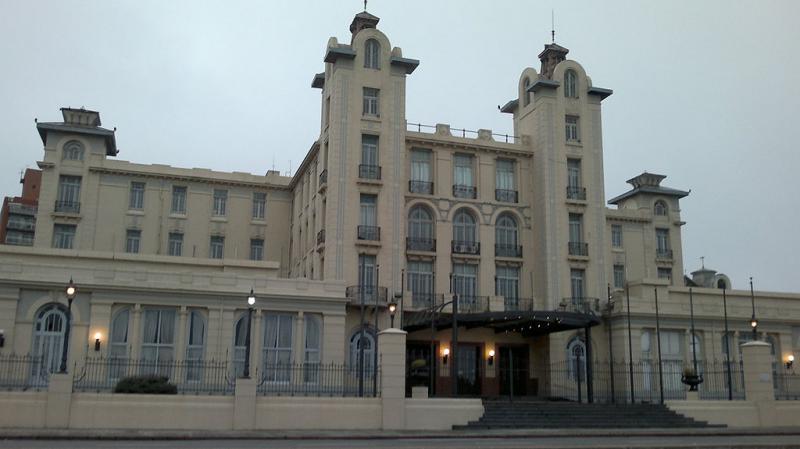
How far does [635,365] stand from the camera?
4025cm

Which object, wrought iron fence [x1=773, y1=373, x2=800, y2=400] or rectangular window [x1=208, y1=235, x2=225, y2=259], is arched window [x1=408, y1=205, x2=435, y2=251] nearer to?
rectangular window [x1=208, y1=235, x2=225, y2=259]

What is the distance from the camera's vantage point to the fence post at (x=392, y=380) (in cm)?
2636

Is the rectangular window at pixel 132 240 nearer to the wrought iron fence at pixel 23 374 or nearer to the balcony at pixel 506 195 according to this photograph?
the wrought iron fence at pixel 23 374

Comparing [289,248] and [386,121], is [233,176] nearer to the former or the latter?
[289,248]

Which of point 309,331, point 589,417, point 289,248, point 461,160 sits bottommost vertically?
point 589,417

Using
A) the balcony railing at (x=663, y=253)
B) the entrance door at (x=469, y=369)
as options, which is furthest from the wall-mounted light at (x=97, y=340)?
the balcony railing at (x=663, y=253)

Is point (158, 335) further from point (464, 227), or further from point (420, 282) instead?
point (464, 227)

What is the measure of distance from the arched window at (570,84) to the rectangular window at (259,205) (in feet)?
66.6

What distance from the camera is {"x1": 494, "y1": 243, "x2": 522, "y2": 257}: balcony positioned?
44.5 m

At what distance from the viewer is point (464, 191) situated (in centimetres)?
4450

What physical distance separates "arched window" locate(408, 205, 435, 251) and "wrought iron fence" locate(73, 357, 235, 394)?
12.9 meters

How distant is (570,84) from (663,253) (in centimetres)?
1798

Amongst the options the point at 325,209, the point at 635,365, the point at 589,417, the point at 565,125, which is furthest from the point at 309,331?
the point at 565,125

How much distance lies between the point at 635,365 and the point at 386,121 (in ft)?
60.9
